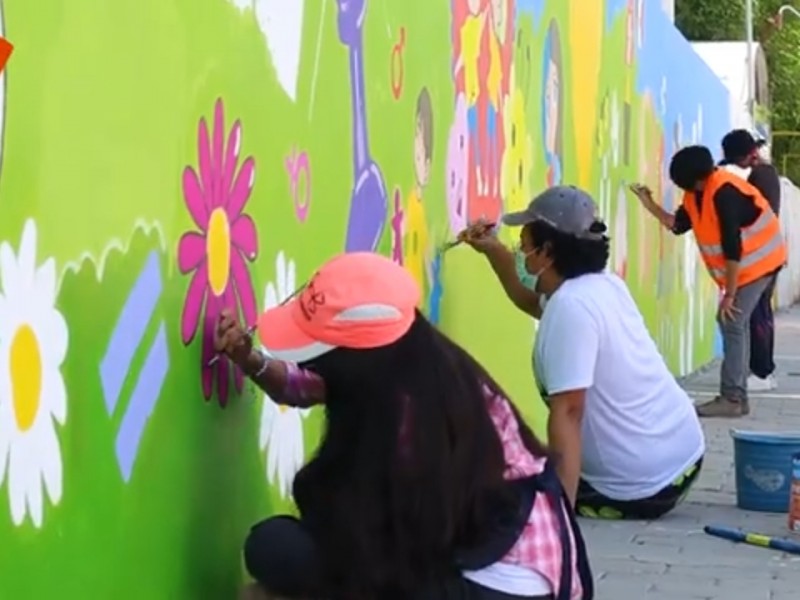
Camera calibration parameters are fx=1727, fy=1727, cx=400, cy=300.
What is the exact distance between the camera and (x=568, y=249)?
5.66m

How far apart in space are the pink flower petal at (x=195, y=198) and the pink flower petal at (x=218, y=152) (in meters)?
0.07

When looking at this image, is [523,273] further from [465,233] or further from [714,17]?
[714,17]

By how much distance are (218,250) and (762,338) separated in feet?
26.8

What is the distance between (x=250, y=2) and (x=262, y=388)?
→ 2.91 feet

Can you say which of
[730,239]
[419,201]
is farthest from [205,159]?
[730,239]

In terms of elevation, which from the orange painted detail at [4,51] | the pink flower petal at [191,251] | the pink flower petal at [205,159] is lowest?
the pink flower petal at [191,251]

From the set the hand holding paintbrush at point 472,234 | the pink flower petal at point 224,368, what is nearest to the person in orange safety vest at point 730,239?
the hand holding paintbrush at point 472,234

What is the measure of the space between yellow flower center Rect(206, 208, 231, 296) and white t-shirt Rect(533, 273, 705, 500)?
1912 millimetres

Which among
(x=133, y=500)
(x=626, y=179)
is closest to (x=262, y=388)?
(x=133, y=500)

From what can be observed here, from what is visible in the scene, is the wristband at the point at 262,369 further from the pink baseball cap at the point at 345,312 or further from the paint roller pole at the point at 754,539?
the paint roller pole at the point at 754,539

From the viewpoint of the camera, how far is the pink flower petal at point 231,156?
149 inches

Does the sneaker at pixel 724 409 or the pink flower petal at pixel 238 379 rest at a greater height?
the pink flower petal at pixel 238 379

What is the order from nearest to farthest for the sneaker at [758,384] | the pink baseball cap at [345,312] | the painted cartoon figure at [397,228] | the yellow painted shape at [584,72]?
the pink baseball cap at [345,312] < the painted cartoon figure at [397,228] < the yellow painted shape at [584,72] < the sneaker at [758,384]

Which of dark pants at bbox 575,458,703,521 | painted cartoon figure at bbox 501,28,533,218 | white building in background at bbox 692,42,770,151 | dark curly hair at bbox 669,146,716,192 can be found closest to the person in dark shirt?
dark curly hair at bbox 669,146,716,192
